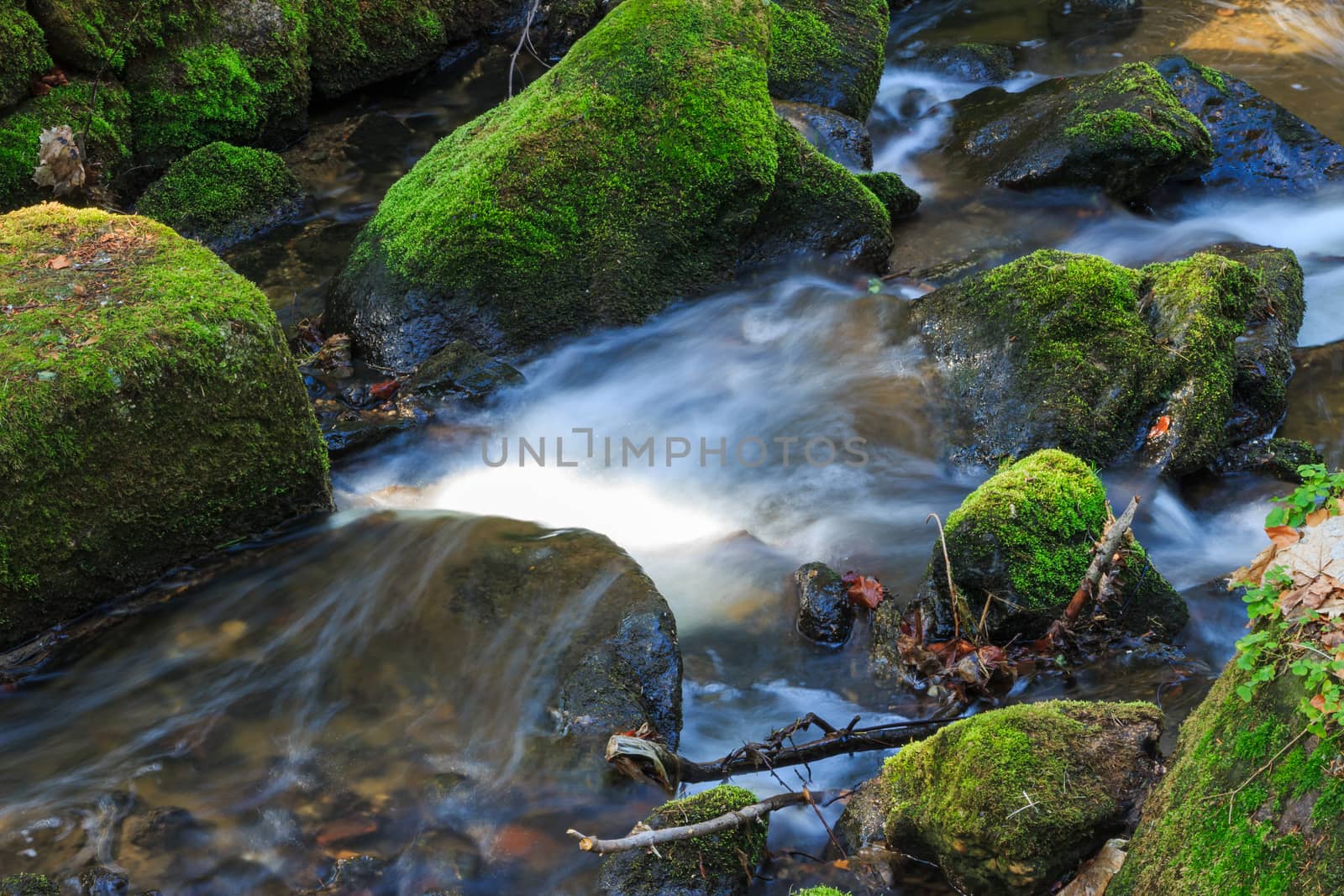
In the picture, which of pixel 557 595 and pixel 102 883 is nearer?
pixel 102 883

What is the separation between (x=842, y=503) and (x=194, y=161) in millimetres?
5712

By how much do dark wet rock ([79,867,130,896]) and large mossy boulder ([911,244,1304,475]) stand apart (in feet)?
15.3

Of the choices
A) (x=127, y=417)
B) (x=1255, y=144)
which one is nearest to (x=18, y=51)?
(x=127, y=417)

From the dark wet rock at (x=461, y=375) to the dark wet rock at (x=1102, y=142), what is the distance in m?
4.93

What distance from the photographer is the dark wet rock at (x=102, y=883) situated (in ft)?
11.0

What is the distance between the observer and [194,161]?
7879 mm

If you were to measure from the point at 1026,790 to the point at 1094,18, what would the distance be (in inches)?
433

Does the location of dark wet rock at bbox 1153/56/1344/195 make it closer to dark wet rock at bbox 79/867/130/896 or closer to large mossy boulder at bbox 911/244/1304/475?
large mossy boulder at bbox 911/244/1304/475

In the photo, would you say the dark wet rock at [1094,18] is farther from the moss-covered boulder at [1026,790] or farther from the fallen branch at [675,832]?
the fallen branch at [675,832]

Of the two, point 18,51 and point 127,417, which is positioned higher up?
point 18,51

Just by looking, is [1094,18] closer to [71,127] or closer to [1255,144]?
[1255,144]

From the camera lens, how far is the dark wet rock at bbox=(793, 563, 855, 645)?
16.2 ft

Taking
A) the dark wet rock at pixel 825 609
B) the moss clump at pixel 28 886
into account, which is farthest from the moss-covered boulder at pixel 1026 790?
the moss clump at pixel 28 886

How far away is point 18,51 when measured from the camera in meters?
7.14
